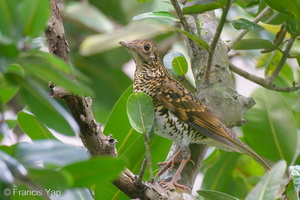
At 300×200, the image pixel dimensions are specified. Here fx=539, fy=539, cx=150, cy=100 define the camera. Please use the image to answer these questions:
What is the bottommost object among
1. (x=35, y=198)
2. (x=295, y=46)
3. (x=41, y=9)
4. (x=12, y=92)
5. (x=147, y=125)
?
(x=35, y=198)

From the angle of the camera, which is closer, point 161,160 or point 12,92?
point 12,92

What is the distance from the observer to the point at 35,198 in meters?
1.64

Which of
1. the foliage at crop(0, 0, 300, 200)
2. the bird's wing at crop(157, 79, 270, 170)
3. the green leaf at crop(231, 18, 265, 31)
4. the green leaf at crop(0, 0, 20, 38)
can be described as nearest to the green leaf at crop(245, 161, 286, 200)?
the foliage at crop(0, 0, 300, 200)

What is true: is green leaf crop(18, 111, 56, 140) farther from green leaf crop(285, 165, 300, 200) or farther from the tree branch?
green leaf crop(285, 165, 300, 200)

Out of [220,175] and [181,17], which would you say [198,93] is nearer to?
[220,175]

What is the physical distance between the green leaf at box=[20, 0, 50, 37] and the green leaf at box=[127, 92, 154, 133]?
103 centimetres

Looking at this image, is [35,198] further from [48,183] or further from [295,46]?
[295,46]

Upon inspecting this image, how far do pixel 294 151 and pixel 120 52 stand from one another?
3.46ft

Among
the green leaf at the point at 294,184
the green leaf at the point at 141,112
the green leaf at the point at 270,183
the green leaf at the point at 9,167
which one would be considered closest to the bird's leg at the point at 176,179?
the green leaf at the point at 141,112

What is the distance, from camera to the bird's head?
9.55 feet

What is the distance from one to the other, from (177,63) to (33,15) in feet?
5.79

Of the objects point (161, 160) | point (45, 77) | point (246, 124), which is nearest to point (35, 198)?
point (45, 77)

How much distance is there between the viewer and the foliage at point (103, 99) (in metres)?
0.89

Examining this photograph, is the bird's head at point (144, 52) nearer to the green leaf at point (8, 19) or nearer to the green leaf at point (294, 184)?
the green leaf at point (294, 184)
